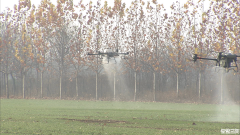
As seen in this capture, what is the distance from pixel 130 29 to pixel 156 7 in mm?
5413

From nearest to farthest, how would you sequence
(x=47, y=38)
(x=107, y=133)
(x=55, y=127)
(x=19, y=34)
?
(x=107, y=133) < (x=55, y=127) < (x=47, y=38) < (x=19, y=34)

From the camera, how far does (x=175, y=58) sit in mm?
49812

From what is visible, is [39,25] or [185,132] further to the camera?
[39,25]

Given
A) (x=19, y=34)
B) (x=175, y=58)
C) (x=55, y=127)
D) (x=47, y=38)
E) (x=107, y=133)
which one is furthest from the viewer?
(x=19, y=34)

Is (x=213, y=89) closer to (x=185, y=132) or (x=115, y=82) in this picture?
(x=115, y=82)

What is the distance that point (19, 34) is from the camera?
205 ft

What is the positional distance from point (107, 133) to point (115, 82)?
4472cm

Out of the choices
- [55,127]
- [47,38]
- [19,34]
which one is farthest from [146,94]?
[55,127]

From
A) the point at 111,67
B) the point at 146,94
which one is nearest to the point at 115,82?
the point at 111,67

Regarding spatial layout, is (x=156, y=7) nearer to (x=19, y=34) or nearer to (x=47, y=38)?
(x=47, y=38)

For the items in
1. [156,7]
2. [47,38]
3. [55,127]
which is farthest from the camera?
[47,38]

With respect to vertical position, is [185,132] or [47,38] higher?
[47,38]

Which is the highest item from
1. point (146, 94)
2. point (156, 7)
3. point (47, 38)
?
point (156, 7)

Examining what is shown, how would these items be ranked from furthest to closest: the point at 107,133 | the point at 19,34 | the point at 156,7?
1. the point at 19,34
2. the point at 156,7
3. the point at 107,133
